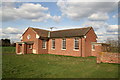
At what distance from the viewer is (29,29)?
25047 millimetres

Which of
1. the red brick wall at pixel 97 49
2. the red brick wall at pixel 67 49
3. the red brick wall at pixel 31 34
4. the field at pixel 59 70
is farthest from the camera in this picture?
the red brick wall at pixel 31 34

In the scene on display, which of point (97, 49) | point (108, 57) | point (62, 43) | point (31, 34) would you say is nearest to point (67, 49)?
point (62, 43)

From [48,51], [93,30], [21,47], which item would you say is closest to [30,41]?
[21,47]

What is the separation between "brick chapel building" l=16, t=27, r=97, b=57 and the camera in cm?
1881

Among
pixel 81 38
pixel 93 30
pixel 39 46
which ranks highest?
pixel 93 30

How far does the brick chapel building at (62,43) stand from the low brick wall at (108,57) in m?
7.32

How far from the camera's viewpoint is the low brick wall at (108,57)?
10141 millimetres

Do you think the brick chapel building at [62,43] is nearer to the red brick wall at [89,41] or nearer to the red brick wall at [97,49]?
the red brick wall at [89,41]

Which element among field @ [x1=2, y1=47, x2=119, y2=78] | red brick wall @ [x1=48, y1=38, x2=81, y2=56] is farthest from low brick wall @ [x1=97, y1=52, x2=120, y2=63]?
red brick wall @ [x1=48, y1=38, x2=81, y2=56]

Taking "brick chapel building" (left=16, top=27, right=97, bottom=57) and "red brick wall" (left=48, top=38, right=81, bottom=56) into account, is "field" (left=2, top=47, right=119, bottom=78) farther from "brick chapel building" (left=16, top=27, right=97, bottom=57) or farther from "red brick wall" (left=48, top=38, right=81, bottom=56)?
"red brick wall" (left=48, top=38, right=81, bottom=56)

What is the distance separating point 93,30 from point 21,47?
56.0 ft

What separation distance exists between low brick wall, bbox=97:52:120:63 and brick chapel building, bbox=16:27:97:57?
7.32 m

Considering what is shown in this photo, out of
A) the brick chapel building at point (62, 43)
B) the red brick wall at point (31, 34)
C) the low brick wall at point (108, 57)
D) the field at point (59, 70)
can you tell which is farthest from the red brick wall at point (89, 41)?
the red brick wall at point (31, 34)

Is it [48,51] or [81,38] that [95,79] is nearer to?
[81,38]
